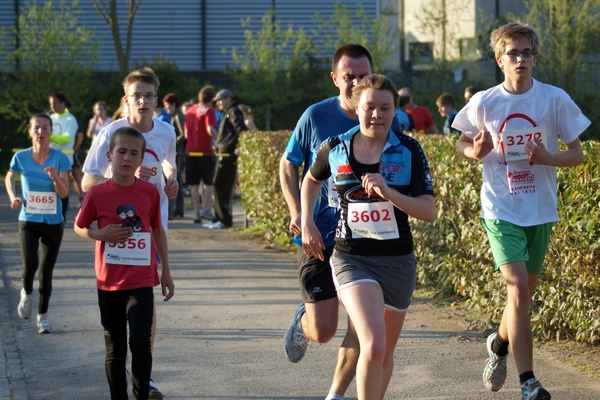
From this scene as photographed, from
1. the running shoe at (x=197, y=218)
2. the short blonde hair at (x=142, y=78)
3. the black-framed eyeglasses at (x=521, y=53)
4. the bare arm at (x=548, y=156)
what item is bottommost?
the running shoe at (x=197, y=218)

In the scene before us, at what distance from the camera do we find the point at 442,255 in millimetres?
8469

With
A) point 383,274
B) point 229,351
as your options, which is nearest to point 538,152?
point 383,274

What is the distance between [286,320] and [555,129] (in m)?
3.27

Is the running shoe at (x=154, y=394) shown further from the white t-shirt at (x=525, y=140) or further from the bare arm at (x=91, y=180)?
the white t-shirt at (x=525, y=140)

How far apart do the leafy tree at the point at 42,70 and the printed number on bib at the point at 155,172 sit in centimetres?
1985

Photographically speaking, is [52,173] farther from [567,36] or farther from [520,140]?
[567,36]

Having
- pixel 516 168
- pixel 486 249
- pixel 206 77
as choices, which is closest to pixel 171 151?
pixel 516 168

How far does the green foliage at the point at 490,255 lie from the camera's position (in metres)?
6.15

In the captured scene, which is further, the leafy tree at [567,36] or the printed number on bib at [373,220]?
the leafy tree at [567,36]

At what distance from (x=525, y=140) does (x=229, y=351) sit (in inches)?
109

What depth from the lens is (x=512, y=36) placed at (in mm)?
5379

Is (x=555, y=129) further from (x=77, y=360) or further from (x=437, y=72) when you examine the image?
(x=437, y=72)

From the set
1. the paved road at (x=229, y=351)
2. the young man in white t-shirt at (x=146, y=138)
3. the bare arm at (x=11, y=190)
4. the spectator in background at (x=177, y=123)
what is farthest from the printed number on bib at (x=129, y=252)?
the spectator in background at (x=177, y=123)

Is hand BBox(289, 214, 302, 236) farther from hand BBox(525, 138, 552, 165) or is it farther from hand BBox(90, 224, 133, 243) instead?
hand BBox(525, 138, 552, 165)
